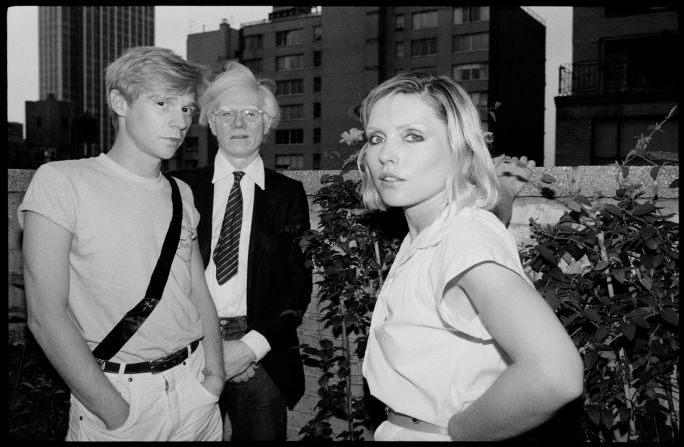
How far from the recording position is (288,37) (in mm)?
64312

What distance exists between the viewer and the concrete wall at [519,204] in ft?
7.82

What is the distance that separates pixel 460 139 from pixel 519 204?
1.42m

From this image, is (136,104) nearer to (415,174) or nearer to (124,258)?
(124,258)

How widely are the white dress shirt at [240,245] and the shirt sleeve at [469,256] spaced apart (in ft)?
4.84

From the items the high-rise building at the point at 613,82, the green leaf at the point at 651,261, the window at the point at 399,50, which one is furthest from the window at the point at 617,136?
the window at the point at 399,50

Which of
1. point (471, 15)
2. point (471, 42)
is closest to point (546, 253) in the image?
point (471, 15)

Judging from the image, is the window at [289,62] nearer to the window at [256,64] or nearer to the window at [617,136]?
the window at [256,64]

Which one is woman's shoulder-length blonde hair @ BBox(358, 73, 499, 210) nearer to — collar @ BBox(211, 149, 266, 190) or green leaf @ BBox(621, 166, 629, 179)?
green leaf @ BBox(621, 166, 629, 179)

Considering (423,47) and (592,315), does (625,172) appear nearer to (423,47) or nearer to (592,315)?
(592,315)

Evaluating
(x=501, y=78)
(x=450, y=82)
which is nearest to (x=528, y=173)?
(x=450, y=82)

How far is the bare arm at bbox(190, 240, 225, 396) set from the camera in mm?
2207

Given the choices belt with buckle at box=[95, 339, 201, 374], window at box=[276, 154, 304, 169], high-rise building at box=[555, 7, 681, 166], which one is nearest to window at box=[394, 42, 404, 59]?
window at box=[276, 154, 304, 169]

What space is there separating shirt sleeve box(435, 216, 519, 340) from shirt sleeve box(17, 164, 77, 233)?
125 cm

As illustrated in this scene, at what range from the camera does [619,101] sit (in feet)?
67.3
